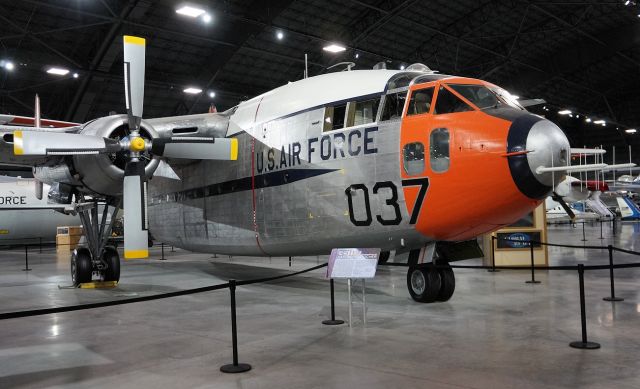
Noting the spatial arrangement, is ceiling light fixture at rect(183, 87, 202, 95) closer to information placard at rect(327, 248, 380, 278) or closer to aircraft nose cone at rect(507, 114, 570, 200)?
information placard at rect(327, 248, 380, 278)

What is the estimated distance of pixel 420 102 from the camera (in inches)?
334

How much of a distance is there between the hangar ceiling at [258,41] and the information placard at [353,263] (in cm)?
1720

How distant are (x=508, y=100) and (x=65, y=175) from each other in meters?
9.09

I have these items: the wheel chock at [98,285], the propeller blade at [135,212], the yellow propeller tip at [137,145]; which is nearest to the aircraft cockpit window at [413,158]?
the propeller blade at [135,212]

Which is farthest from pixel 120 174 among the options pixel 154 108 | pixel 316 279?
pixel 154 108

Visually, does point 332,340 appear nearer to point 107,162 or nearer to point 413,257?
point 413,257

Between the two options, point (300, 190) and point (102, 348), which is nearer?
point (102, 348)

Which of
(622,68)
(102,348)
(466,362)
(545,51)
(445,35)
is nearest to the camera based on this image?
(466,362)

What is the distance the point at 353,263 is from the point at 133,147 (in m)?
4.77

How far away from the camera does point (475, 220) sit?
808 centimetres

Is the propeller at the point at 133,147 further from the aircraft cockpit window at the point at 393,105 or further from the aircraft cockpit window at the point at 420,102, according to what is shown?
the aircraft cockpit window at the point at 420,102

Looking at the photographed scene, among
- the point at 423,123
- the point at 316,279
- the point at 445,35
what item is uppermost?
the point at 445,35

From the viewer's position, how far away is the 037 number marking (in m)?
8.18

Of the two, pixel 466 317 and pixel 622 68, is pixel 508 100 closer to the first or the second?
pixel 466 317
